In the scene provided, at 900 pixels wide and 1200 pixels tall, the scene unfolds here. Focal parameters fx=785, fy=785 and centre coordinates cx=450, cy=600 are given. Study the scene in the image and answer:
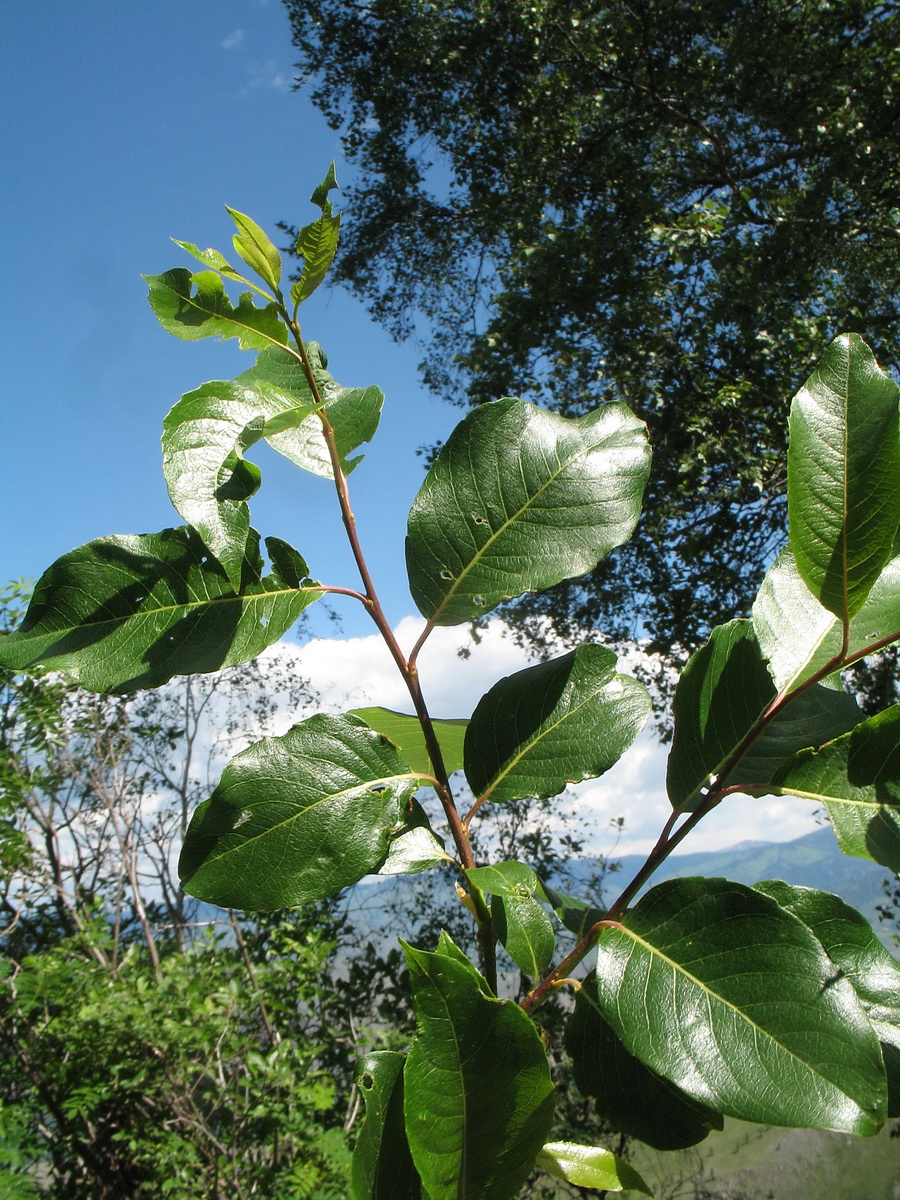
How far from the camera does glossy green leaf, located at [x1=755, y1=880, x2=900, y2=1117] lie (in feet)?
1.13

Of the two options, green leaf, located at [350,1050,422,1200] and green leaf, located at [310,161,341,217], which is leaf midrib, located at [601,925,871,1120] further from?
green leaf, located at [310,161,341,217]

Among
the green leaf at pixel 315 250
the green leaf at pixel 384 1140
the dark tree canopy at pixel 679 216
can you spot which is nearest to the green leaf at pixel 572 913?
the green leaf at pixel 384 1140

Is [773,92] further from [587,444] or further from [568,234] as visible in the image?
[587,444]

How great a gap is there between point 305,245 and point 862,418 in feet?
0.95

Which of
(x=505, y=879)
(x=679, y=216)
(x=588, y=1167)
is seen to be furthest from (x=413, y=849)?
(x=679, y=216)

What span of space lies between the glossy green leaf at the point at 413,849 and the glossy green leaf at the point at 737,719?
131mm

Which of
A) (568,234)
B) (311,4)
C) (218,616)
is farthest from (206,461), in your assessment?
(311,4)

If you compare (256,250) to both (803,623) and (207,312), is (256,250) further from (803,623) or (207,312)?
(803,623)

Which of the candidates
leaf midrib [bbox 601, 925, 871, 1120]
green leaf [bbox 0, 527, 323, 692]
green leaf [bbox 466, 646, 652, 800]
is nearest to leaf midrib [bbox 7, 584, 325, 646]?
green leaf [bbox 0, 527, 323, 692]

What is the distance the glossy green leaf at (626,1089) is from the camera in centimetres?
36

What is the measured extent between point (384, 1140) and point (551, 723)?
20 cm

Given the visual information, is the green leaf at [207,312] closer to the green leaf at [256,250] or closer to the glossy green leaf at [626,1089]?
the green leaf at [256,250]

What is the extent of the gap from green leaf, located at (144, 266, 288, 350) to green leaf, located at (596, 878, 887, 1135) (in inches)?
14.1

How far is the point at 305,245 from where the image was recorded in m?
0.42
